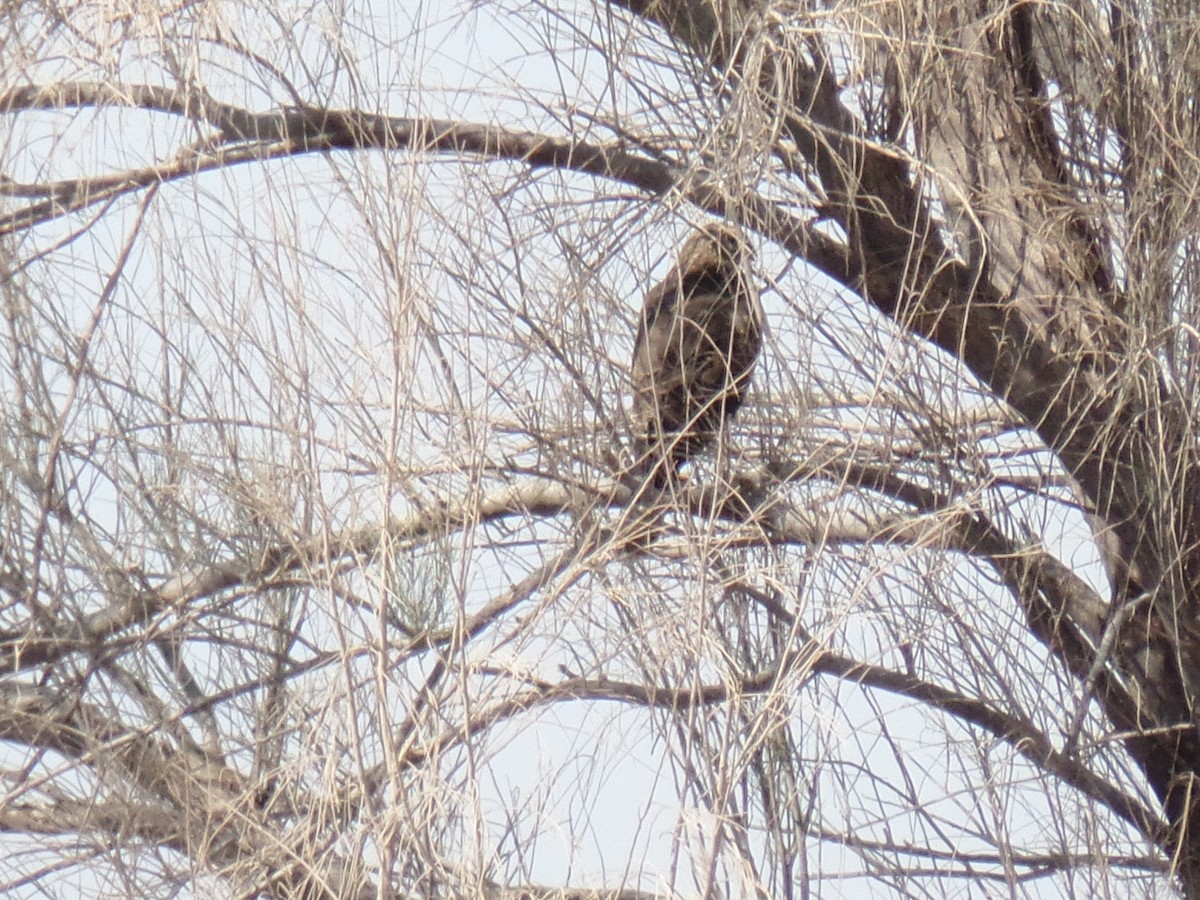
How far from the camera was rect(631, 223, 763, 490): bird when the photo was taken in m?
3.48

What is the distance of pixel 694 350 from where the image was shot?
3803 millimetres

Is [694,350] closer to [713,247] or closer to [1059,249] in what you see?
[713,247]

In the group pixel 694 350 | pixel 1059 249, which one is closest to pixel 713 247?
pixel 694 350

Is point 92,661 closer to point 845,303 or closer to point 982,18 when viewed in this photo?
point 845,303

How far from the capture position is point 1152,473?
3.75 meters

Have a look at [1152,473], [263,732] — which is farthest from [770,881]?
[1152,473]

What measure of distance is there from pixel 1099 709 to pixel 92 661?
240 cm

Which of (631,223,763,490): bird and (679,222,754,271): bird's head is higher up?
(679,222,754,271): bird's head

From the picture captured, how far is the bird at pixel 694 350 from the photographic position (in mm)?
3479

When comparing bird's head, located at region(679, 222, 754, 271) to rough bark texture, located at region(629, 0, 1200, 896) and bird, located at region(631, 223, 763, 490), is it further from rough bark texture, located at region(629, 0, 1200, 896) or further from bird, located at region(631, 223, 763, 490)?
rough bark texture, located at region(629, 0, 1200, 896)

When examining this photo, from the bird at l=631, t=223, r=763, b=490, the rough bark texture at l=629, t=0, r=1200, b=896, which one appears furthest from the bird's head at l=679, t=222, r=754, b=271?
the rough bark texture at l=629, t=0, r=1200, b=896

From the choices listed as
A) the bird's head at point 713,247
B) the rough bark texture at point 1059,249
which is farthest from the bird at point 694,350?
the rough bark texture at point 1059,249

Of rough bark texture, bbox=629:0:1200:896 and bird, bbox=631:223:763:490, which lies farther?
rough bark texture, bbox=629:0:1200:896

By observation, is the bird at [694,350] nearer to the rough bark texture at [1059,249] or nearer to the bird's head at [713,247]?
the bird's head at [713,247]
